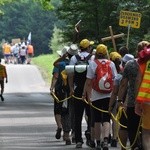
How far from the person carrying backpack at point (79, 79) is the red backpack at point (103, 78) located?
0.74 meters

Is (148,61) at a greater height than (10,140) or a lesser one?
greater

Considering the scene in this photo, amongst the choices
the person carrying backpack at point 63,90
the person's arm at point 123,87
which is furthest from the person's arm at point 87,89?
the person's arm at point 123,87

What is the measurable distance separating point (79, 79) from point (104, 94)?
3.39 ft

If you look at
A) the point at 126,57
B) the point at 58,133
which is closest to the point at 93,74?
the point at 126,57

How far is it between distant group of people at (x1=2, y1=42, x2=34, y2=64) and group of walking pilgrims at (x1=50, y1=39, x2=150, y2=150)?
42541 millimetres

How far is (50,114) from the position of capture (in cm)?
2402

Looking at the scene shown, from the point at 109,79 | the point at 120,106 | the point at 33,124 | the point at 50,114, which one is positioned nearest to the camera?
the point at 120,106

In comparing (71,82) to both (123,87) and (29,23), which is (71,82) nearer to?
(123,87)

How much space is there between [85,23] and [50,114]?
985cm

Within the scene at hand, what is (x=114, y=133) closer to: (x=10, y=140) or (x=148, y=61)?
(x=10, y=140)

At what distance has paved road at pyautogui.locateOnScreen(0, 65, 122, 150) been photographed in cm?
1608

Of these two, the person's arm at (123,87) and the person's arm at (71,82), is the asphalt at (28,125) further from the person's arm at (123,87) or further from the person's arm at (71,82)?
the person's arm at (123,87)

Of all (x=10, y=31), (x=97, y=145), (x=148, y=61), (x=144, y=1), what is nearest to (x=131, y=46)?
(x=144, y=1)

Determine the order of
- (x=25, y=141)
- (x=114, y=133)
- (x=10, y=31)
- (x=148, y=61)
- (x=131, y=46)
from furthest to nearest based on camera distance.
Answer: (x=10, y=31) → (x=131, y=46) → (x=25, y=141) → (x=114, y=133) → (x=148, y=61)
